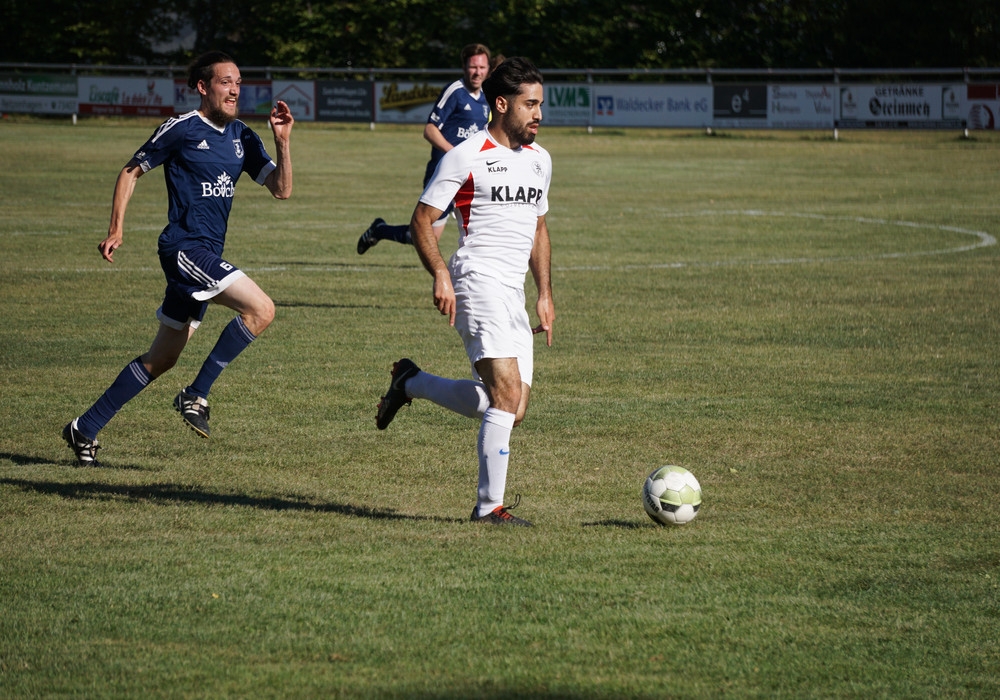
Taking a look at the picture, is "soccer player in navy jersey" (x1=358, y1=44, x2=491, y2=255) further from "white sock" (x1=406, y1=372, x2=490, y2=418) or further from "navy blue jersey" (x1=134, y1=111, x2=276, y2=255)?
"white sock" (x1=406, y1=372, x2=490, y2=418)

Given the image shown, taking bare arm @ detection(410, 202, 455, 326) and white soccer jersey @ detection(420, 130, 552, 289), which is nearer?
bare arm @ detection(410, 202, 455, 326)

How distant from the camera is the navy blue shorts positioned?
274 inches

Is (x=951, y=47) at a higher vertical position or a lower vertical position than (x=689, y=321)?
higher

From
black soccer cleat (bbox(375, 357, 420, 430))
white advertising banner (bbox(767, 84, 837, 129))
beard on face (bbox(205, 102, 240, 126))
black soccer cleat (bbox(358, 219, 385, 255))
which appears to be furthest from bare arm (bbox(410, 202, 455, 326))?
white advertising banner (bbox(767, 84, 837, 129))

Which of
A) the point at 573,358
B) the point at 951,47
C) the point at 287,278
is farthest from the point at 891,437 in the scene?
the point at 951,47

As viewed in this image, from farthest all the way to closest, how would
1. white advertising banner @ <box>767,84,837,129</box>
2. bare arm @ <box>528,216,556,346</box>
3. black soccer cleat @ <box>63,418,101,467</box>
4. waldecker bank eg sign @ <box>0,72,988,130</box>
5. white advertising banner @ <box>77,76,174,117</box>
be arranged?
white advertising banner @ <box>77,76,174,117</box> < white advertising banner @ <box>767,84,837,129</box> < waldecker bank eg sign @ <box>0,72,988,130</box> < black soccer cleat @ <box>63,418,101,467</box> < bare arm @ <box>528,216,556,346</box>

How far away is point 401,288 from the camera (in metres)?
14.0

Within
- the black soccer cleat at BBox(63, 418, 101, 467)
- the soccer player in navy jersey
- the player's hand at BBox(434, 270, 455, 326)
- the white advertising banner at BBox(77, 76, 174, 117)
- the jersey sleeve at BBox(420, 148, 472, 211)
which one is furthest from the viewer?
the white advertising banner at BBox(77, 76, 174, 117)

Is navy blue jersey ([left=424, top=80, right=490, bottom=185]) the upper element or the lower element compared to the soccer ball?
upper

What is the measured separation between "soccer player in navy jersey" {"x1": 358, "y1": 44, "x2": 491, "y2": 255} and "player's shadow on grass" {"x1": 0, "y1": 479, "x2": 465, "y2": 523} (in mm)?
6467

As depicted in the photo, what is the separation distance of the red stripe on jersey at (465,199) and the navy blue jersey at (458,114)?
749 centimetres

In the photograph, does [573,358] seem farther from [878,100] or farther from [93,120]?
[93,120]

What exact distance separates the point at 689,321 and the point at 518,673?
26.4 feet

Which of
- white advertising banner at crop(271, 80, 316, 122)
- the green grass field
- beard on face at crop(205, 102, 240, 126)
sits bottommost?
the green grass field
